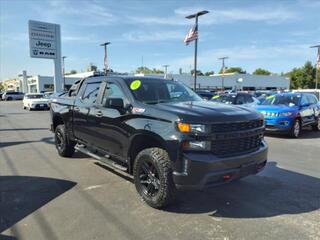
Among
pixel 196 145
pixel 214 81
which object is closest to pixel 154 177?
pixel 196 145

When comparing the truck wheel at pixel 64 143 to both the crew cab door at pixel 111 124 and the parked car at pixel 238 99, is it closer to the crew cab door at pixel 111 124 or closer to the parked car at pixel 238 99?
the crew cab door at pixel 111 124

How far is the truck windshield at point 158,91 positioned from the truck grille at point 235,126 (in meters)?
1.29

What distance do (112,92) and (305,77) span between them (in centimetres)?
8507

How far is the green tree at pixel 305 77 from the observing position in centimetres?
7931

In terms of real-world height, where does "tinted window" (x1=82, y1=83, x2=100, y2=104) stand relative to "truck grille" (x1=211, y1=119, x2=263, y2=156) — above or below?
above

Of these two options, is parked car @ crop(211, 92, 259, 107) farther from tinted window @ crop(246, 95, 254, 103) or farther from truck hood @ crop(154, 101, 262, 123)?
truck hood @ crop(154, 101, 262, 123)

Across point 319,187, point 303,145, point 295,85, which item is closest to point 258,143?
point 319,187

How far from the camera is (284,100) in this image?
12555 millimetres

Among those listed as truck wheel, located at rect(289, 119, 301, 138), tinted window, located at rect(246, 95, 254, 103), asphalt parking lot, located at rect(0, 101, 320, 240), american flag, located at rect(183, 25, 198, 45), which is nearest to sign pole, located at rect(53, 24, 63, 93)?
american flag, located at rect(183, 25, 198, 45)

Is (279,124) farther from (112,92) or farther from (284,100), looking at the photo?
(112,92)

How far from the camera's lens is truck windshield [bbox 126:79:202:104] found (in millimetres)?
5211

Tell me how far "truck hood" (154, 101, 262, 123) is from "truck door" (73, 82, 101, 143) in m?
2.00

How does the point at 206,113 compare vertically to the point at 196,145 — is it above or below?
above

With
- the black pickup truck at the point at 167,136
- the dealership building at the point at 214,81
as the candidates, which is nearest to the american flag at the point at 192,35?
the black pickup truck at the point at 167,136
